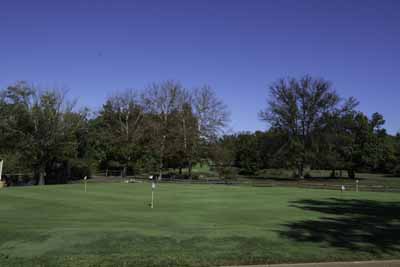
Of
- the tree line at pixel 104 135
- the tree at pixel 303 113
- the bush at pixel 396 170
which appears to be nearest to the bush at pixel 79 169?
the tree line at pixel 104 135

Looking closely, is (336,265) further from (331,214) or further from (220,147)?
(220,147)

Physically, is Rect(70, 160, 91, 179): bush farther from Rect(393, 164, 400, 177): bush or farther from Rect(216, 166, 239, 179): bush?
Rect(393, 164, 400, 177): bush

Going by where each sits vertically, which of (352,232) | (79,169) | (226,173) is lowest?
(352,232)

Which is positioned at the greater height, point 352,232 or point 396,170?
point 396,170

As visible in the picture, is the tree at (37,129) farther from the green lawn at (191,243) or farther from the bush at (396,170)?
the bush at (396,170)

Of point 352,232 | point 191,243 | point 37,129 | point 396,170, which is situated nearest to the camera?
point 191,243

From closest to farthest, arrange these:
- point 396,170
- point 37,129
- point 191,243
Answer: point 191,243 → point 37,129 → point 396,170

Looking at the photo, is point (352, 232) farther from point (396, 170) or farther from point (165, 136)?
point (396, 170)

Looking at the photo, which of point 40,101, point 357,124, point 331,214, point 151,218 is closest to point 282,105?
point 357,124

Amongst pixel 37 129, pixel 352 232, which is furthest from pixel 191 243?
pixel 37 129

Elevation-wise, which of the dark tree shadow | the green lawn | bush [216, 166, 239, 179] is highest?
bush [216, 166, 239, 179]

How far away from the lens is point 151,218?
14750 millimetres

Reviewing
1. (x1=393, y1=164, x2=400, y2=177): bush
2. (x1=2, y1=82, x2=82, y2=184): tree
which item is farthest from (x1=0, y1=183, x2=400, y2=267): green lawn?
(x1=393, y1=164, x2=400, y2=177): bush

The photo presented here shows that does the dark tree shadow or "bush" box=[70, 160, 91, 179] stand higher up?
"bush" box=[70, 160, 91, 179]
